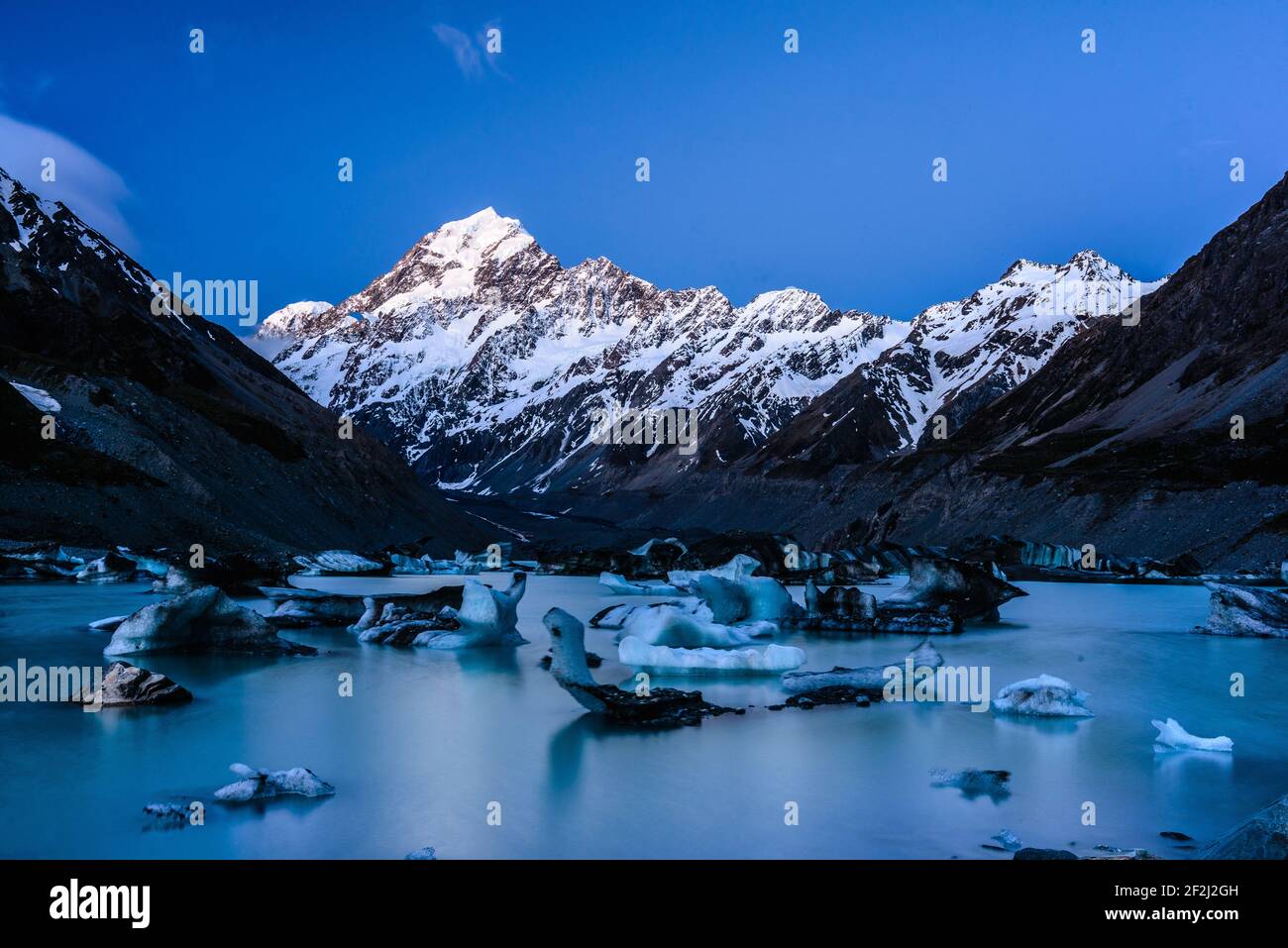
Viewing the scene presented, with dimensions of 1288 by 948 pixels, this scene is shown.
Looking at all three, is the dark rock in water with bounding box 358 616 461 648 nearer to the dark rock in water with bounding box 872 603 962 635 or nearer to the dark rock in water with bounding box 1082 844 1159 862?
the dark rock in water with bounding box 872 603 962 635

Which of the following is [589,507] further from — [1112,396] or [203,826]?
[203,826]

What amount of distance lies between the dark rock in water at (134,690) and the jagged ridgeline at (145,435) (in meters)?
38.4

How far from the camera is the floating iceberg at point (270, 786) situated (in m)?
11.3

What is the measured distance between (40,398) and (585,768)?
196 feet

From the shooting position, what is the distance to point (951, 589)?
116 feet

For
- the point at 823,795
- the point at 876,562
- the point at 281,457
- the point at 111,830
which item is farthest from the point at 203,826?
the point at 281,457

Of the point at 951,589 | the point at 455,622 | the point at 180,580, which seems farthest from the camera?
the point at 951,589

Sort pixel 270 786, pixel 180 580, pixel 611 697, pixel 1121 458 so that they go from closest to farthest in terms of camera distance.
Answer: pixel 270 786 < pixel 611 697 < pixel 180 580 < pixel 1121 458

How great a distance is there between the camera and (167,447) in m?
64.0

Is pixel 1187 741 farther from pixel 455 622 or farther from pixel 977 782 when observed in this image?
pixel 455 622

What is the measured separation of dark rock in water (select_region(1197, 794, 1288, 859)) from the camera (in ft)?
26.3

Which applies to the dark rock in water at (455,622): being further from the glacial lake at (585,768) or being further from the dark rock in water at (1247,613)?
the dark rock in water at (1247,613)

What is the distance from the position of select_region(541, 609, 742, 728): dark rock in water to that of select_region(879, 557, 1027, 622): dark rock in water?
63.3ft

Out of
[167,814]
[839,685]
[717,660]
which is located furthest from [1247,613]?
[167,814]
